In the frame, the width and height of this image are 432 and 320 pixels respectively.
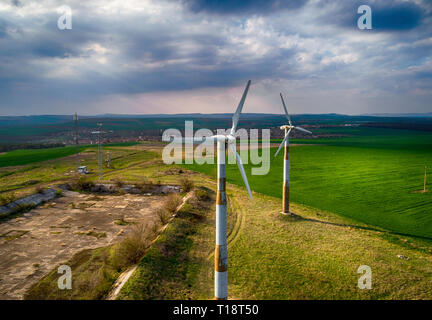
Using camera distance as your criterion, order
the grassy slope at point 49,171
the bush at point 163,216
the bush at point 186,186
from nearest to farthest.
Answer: the bush at point 163,216 → the bush at point 186,186 → the grassy slope at point 49,171

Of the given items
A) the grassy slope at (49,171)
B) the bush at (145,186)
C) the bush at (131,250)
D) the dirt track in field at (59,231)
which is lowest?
the dirt track in field at (59,231)

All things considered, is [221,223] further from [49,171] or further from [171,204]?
[49,171]

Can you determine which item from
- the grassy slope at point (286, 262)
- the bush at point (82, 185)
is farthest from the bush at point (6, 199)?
the grassy slope at point (286, 262)

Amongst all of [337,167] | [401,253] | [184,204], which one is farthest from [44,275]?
[337,167]

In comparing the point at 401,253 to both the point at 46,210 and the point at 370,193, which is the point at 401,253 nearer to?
the point at 370,193

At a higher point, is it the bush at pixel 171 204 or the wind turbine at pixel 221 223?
the wind turbine at pixel 221 223

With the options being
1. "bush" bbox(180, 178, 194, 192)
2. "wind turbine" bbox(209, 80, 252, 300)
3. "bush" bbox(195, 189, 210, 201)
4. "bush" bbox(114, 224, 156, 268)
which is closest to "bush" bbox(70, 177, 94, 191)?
"bush" bbox(180, 178, 194, 192)

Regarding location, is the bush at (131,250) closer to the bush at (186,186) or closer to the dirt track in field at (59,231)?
the dirt track in field at (59,231)

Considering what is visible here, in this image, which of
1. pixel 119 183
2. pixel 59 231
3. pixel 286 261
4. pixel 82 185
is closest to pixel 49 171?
pixel 82 185
